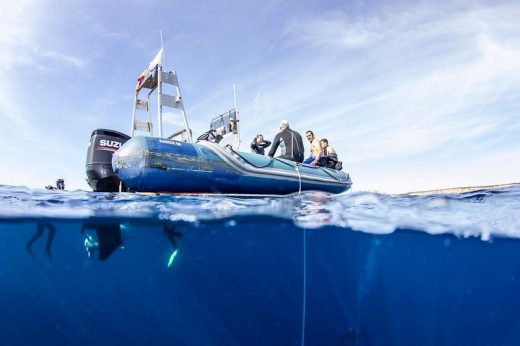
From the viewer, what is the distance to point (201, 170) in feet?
20.1

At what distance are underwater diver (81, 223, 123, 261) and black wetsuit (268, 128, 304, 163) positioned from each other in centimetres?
498

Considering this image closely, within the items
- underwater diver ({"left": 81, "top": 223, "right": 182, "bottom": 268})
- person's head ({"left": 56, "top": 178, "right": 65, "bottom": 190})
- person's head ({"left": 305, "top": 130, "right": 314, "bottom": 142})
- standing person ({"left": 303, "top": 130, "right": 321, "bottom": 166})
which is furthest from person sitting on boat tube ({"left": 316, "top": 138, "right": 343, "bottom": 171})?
person's head ({"left": 56, "top": 178, "right": 65, "bottom": 190})

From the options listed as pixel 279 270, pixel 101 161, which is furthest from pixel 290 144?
pixel 101 161

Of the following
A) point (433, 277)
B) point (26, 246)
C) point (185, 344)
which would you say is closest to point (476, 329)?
point (433, 277)

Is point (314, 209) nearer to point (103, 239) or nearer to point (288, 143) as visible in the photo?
point (288, 143)

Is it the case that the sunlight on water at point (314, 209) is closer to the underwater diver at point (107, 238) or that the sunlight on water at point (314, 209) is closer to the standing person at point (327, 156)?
the underwater diver at point (107, 238)

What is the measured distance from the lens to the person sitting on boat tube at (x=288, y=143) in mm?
8836

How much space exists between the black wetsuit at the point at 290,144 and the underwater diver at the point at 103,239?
4975 mm

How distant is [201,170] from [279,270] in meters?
3.52

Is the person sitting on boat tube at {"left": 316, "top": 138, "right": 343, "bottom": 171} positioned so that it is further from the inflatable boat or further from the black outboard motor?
the black outboard motor

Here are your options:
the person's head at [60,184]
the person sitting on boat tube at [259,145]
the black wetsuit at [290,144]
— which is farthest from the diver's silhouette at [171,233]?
the person's head at [60,184]

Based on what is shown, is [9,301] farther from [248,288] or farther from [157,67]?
[157,67]

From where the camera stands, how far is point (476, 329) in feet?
27.8

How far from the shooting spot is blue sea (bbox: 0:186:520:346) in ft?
19.6
